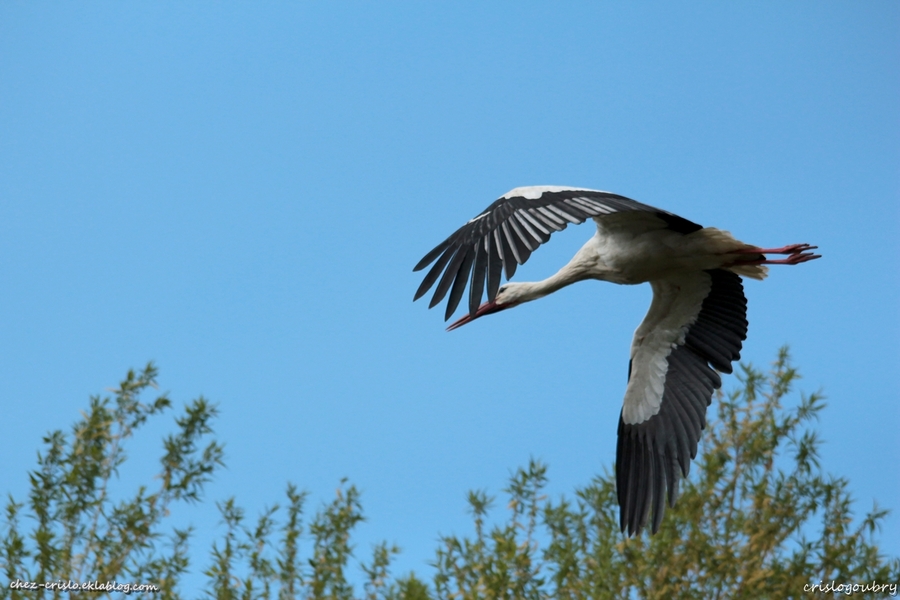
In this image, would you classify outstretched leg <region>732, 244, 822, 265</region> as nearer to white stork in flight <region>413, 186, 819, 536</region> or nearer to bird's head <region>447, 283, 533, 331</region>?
white stork in flight <region>413, 186, 819, 536</region>

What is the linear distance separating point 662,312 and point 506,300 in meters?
0.97

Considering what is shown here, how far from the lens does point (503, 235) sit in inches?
205

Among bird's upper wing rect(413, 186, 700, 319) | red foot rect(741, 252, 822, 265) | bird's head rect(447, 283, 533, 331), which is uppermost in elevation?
bird's head rect(447, 283, 533, 331)

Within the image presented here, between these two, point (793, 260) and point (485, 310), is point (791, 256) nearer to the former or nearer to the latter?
point (793, 260)

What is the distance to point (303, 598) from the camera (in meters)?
6.67

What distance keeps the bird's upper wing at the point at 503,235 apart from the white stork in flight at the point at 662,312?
0.02 m

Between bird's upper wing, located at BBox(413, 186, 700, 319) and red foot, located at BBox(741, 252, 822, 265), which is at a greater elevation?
red foot, located at BBox(741, 252, 822, 265)

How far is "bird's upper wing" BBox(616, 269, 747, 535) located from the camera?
22.3 ft

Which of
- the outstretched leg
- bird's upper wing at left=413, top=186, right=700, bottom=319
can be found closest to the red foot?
the outstretched leg

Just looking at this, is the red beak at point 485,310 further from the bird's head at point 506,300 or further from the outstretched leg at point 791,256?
the outstretched leg at point 791,256

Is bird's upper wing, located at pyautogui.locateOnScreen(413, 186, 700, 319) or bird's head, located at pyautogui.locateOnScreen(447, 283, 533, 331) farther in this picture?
bird's head, located at pyautogui.locateOnScreen(447, 283, 533, 331)

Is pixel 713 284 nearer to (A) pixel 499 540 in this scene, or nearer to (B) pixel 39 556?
(A) pixel 499 540

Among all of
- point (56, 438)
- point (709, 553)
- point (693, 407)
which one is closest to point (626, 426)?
point (693, 407)

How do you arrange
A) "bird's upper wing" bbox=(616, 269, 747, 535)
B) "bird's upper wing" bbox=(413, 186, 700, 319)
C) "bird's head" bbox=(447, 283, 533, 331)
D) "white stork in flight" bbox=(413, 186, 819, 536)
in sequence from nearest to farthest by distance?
"bird's upper wing" bbox=(413, 186, 700, 319) → "white stork in flight" bbox=(413, 186, 819, 536) → "bird's upper wing" bbox=(616, 269, 747, 535) → "bird's head" bbox=(447, 283, 533, 331)
